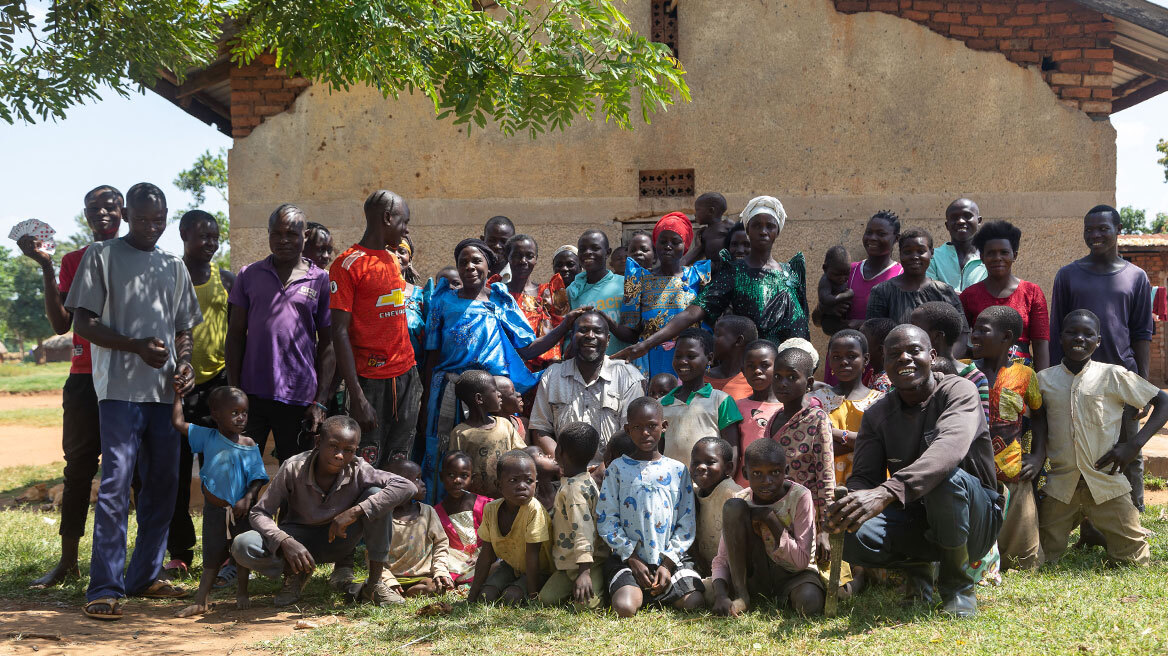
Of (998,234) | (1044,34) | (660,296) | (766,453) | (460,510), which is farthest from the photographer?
(1044,34)

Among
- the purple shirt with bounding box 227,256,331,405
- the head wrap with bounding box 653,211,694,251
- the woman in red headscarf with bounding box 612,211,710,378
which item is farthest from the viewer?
the head wrap with bounding box 653,211,694,251

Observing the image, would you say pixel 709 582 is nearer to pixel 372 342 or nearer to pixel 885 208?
pixel 372 342

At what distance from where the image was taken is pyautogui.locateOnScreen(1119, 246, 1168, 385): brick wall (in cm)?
1625

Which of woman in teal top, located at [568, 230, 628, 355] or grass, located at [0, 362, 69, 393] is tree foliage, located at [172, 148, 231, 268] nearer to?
grass, located at [0, 362, 69, 393]

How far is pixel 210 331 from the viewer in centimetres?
554

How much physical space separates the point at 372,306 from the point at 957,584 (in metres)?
3.11

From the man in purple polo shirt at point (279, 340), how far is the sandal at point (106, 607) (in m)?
1.00

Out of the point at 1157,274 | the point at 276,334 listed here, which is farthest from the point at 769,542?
the point at 1157,274

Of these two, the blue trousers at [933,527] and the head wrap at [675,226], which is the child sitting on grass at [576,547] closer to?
the blue trousers at [933,527]

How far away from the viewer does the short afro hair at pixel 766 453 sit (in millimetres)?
4105

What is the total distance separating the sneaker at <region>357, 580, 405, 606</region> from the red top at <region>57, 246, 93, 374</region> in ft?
6.05

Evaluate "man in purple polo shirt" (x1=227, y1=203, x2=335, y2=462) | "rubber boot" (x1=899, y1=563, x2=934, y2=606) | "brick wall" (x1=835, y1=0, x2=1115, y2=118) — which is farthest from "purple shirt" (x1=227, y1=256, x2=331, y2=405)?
"brick wall" (x1=835, y1=0, x2=1115, y2=118)

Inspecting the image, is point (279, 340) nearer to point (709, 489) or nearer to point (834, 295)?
point (709, 489)

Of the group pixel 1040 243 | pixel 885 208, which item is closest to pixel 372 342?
pixel 885 208
